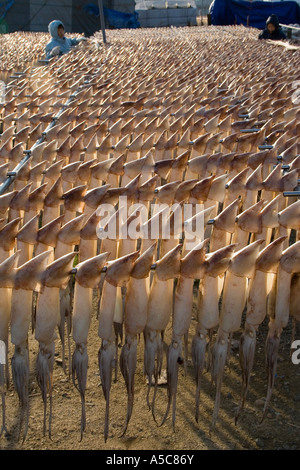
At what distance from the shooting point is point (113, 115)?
150 inches

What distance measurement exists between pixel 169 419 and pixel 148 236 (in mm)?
1499

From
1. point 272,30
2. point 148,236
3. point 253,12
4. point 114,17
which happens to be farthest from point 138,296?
point 253,12

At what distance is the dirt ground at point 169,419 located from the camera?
296 centimetres

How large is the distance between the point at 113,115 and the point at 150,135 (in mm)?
487

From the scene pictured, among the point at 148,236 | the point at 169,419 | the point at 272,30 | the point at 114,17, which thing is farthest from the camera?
the point at 114,17

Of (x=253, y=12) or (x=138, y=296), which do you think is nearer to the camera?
(x=138, y=296)

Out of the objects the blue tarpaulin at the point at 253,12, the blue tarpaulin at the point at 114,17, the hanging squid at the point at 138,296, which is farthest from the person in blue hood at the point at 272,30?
the blue tarpaulin at the point at 114,17

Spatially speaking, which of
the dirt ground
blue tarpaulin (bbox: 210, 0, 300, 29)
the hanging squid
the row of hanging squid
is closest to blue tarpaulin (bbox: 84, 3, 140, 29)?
blue tarpaulin (bbox: 210, 0, 300, 29)

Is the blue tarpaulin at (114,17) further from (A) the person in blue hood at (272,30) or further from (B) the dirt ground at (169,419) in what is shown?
(B) the dirt ground at (169,419)

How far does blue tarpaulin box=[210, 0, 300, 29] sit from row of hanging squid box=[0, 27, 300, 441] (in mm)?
21127

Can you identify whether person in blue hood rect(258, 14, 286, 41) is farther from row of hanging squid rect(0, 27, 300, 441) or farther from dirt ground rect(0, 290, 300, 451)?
dirt ground rect(0, 290, 300, 451)

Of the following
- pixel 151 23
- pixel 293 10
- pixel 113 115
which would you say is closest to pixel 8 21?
pixel 151 23

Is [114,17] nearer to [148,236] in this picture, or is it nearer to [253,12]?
[253,12]

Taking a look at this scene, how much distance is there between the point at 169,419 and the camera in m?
3.12
